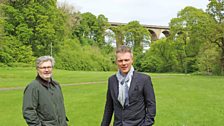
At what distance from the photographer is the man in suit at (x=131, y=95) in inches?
134

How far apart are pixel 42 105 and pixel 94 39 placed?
7499 centimetres

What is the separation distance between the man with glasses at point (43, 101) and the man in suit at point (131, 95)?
3.64 feet

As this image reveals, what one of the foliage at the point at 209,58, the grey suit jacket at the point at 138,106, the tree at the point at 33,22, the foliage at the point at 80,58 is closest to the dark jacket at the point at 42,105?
the grey suit jacket at the point at 138,106

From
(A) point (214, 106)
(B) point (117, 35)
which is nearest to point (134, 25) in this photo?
(B) point (117, 35)

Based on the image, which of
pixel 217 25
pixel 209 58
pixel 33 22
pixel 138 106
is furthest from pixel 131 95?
pixel 33 22

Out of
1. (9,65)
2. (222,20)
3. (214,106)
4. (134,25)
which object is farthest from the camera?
(134,25)

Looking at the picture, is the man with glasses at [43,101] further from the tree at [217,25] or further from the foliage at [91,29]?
the foliage at [91,29]

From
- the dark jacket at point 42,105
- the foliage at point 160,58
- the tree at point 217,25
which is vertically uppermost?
the tree at point 217,25

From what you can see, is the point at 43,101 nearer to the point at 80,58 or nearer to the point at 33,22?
the point at 33,22

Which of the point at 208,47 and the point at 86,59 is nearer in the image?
the point at 208,47

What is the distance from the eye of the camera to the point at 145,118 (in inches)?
135

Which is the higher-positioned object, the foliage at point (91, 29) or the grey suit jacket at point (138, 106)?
the foliage at point (91, 29)

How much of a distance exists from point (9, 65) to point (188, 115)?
120ft

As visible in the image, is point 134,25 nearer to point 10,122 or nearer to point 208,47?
point 208,47
